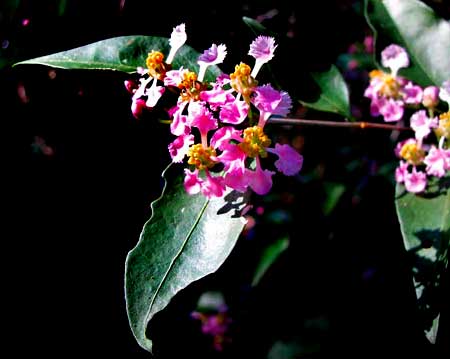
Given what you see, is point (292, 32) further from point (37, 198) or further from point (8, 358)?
point (8, 358)

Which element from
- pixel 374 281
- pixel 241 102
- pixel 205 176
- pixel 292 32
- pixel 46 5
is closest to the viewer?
pixel 241 102

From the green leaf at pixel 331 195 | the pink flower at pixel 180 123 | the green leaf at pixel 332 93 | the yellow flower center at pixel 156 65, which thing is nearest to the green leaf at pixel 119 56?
the yellow flower center at pixel 156 65

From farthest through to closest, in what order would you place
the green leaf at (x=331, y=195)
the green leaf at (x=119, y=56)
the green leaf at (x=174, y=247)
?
the green leaf at (x=331, y=195), the green leaf at (x=119, y=56), the green leaf at (x=174, y=247)

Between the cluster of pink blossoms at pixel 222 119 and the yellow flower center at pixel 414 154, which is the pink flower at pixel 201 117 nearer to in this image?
the cluster of pink blossoms at pixel 222 119

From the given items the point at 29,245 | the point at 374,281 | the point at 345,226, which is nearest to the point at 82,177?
the point at 29,245

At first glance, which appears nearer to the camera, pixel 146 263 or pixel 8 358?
pixel 146 263

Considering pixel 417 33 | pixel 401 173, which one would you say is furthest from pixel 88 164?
pixel 417 33

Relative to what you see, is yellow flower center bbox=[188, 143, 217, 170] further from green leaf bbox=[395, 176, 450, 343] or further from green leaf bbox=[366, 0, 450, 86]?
green leaf bbox=[366, 0, 450, 86]

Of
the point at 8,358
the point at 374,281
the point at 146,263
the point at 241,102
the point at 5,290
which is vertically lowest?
the point at 374,281
